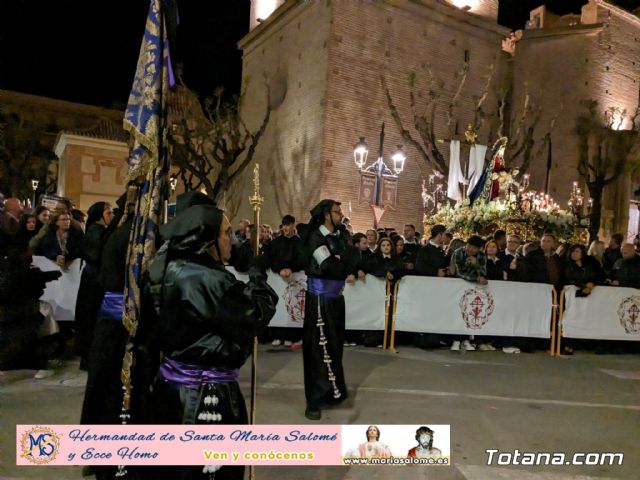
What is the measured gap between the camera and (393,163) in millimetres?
19828

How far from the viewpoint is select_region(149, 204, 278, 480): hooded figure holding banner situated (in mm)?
2652

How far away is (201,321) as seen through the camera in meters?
2.66

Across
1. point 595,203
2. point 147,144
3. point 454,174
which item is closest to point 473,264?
point 147,144

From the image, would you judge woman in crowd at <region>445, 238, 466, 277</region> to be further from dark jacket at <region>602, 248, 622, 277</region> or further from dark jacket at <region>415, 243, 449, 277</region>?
dark jacket at <region>602, 248, 622, 277</region>

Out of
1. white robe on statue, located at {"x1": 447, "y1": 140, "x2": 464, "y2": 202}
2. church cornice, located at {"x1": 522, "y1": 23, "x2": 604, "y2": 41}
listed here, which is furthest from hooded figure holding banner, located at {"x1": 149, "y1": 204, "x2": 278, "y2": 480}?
church cornice, located at {"x1": 522, "y1": 23, "x2": 604, "y2": 41}

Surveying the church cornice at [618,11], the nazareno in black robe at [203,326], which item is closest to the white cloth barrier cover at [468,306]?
the nazareno in black robe at [203,326]

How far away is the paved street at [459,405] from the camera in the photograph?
14.3 feet

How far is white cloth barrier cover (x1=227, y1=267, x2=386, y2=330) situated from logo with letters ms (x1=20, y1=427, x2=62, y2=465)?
551 centimetres

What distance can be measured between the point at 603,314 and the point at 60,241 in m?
9.49

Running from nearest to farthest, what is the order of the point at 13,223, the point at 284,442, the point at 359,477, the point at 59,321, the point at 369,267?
the point at 284,442
the point at 359,477
the point at 13,223
the point at 59,321
the point at 369,267

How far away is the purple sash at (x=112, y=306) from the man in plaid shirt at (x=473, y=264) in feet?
21.9

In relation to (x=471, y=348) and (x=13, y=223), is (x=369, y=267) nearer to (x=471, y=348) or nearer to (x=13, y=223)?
(x=471, y=348)

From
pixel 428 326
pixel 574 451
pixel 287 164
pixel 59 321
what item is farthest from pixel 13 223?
pixel 287 164

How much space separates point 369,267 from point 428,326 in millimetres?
1461
